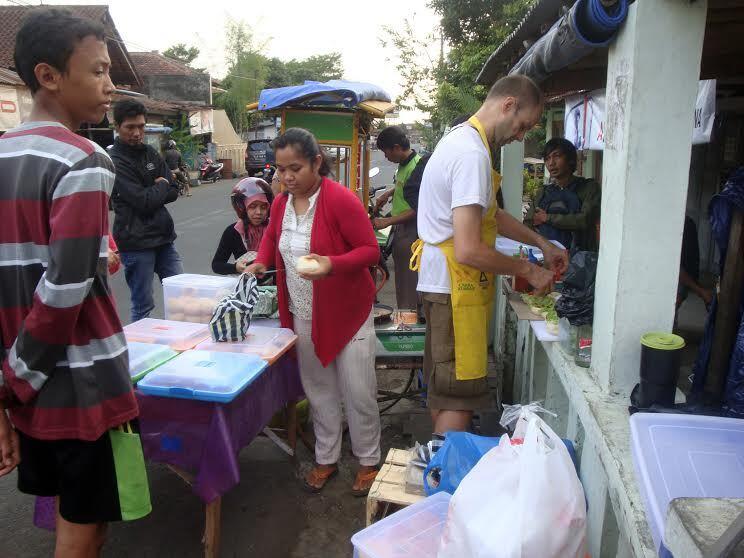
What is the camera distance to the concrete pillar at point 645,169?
6.38 ft

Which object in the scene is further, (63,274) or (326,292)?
(326,292)

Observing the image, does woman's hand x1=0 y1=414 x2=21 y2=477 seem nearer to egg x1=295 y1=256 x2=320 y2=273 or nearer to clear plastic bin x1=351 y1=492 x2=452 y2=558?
clear plastic bin x1=351 y1=492 x2=452 y2=558

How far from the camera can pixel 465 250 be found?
2.56 metres

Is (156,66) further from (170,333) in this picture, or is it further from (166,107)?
(170,333)

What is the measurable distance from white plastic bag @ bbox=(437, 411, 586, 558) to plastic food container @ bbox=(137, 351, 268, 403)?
3.69 feet

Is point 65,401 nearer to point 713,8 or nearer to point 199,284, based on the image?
point 199,284

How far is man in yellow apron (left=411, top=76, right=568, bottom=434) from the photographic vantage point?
2.57 m

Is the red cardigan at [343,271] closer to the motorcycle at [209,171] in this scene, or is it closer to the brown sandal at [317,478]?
the brown sandal at [317,478]


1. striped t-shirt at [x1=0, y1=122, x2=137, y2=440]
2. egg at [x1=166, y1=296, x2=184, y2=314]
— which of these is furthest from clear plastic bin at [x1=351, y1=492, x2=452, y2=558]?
egg at [x1=166, y1=296, x2=184, y2=314]

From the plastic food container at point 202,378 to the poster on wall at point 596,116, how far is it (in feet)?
8.51

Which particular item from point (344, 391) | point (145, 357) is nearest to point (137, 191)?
point (145, 357)

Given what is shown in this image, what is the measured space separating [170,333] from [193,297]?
0.46m

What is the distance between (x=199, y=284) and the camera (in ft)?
11.8

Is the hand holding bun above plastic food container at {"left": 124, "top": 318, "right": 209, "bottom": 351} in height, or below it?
above
